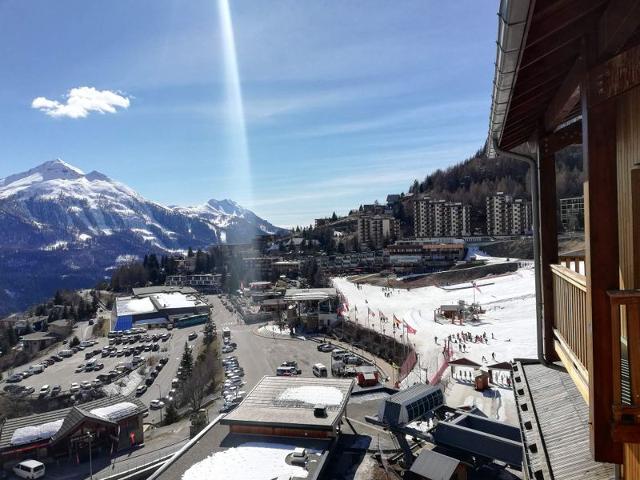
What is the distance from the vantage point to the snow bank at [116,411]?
15570mm

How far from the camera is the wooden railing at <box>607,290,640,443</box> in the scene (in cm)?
178

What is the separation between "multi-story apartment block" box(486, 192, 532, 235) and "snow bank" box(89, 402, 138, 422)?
5883 centimetres

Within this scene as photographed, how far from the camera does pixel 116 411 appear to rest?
15922mm

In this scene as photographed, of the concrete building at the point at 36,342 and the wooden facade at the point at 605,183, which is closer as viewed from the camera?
the wooden facade at the point at 605,183

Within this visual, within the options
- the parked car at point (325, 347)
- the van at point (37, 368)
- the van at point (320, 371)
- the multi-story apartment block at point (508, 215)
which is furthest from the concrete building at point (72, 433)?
the multi-story apartment block at point (508, 215)

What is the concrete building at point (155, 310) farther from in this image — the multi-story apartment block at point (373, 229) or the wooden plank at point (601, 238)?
the wooden plank at point (601, 238)

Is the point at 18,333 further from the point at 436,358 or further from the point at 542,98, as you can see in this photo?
the point at 542,98

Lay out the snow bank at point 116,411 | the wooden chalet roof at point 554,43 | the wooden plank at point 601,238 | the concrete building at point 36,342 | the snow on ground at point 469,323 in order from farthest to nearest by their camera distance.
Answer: the concrete building at point 36,342 < the snow on ground at point 469,323 < the snow bank at point 116,411 < the wooden plank at point 601,238 < the wooden chalet roof at point 554,43

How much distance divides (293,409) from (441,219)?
6207 cm

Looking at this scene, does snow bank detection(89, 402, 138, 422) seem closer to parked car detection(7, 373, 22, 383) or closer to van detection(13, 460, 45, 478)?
van detection(13, 460, 45, 478)

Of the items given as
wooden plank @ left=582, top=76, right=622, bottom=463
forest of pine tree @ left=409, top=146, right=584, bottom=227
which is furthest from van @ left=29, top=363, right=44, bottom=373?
forest of pine tree @ left=409, top=146, right=584, bottom=227

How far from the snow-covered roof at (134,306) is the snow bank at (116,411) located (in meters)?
32.1

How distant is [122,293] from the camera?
68.4 meters

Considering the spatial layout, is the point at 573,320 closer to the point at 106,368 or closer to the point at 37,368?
the point at 106,368
